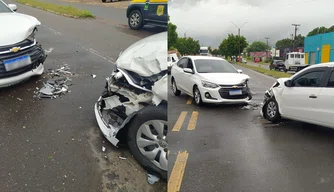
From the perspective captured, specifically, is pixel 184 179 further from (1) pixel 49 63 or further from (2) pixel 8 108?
(1) pixel 49 63

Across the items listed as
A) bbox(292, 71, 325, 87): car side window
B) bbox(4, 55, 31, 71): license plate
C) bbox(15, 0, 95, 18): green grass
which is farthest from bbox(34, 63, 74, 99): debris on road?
bbox(292, 71, 325, 87): car side window

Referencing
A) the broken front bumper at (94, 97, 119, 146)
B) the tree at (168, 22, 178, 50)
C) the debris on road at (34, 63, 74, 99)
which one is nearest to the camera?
the tree at (168, 22, 178, 50)

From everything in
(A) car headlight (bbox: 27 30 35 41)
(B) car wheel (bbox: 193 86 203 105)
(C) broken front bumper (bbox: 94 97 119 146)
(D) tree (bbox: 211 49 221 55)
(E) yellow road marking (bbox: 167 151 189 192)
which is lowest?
(E) yellow road marking (bbox: 167 151 189 192)

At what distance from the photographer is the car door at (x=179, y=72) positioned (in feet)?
4.58

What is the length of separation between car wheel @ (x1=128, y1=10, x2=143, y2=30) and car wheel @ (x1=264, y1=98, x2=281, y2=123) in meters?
0.86

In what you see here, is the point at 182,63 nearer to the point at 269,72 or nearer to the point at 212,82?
the point at 212,82

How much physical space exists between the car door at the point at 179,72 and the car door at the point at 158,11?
0.69 feet

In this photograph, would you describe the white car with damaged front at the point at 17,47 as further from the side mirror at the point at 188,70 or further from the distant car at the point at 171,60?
the distant car at the point at 171,60

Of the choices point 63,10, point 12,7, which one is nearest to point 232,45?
point 63,10

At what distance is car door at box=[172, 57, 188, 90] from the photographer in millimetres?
1395

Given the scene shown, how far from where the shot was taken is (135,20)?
1427mm

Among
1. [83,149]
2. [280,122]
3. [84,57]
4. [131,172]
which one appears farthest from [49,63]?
[280,122]

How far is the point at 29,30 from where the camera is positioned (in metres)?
2.62

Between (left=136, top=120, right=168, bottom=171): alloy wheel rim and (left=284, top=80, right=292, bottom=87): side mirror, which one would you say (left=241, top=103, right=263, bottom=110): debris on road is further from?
(left=136, top=120, right=168, bottom=171): alloy wheel rim
